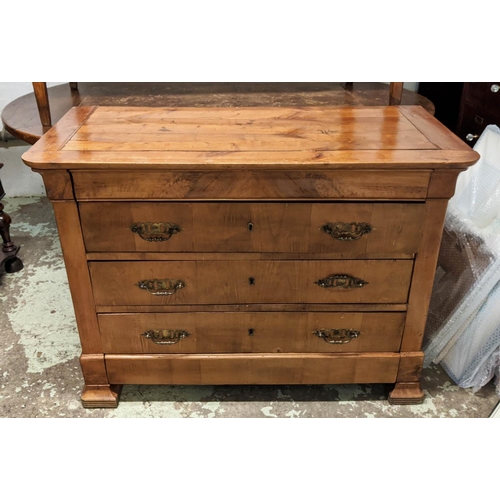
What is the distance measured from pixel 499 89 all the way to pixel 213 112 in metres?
1.41

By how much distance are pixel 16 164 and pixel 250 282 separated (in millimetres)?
2455

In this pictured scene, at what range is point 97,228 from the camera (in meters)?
1.39

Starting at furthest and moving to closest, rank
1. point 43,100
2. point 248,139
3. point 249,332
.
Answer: point 43,100 < point 249,332 < point 248,139

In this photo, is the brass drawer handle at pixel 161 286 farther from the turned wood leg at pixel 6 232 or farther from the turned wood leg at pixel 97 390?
the turned wood leg at pixel 6 232

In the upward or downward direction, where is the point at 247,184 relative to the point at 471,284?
upward

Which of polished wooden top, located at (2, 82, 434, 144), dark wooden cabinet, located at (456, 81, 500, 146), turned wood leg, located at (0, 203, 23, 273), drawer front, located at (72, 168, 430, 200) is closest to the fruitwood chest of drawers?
drawer front, located at (72, 168, 430, 200)

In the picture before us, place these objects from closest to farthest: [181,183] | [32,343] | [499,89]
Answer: [181,183] → [32,343] → [499,89]

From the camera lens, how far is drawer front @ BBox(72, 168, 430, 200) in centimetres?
130

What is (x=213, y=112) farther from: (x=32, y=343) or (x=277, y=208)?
(x=32, y=343)

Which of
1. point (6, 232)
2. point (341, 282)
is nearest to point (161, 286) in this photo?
point (341, 282)

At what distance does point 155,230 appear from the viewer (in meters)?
1.38

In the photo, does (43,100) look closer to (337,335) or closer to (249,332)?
(249,332)

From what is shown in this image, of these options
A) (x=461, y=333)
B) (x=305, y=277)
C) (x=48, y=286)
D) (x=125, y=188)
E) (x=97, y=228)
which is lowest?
(x=48, y=286)

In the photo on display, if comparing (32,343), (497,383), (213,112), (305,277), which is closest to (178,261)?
(305,277)
